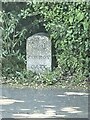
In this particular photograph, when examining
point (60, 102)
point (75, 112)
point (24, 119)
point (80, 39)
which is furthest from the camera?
point (80, 39)

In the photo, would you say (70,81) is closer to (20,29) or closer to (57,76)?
(57,76)

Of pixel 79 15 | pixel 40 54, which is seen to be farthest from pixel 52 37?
pixel 79 15

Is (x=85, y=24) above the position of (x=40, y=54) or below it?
above

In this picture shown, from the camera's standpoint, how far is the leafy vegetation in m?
8.55

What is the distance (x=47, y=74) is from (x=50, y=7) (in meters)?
1.34

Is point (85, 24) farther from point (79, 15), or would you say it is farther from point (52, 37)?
point (52, 37)

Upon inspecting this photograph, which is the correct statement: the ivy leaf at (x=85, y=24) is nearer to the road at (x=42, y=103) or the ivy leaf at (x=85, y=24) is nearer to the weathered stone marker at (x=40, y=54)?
the weathered stone marker at (x=40, y=54)

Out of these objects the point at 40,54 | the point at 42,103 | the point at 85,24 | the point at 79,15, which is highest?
the point at 79,15

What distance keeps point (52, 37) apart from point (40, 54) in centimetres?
42

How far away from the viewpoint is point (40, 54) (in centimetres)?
894

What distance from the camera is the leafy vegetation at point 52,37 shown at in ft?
28.0

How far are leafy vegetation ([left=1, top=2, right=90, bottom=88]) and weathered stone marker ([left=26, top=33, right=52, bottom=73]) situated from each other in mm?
136

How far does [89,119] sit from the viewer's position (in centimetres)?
607

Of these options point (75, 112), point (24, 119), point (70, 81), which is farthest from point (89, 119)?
point (70, 81)
